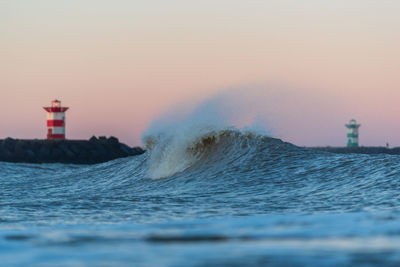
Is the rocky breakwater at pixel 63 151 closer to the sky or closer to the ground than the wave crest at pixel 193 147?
closer to the ground

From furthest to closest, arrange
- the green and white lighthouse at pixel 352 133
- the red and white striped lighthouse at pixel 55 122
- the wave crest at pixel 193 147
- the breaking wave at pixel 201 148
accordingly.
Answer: the green and white lighthouse at pixel 352 133, the red and white striped lighthouse at pixel 55 122, the wave crest at pixel 193 147, the breaking wave at pixel 201 148

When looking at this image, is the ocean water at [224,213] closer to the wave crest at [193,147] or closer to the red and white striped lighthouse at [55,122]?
the wave crest at [193,147]

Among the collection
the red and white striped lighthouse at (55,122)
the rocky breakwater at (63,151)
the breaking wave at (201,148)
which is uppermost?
the red and white striped lighthouse at (55,122)

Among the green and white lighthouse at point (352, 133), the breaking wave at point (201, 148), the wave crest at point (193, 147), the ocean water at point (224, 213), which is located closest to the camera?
the ocean water at point (224, 213)

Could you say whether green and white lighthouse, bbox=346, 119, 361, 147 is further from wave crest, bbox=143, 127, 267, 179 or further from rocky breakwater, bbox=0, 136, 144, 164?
wave crest, bbox=143, 127, 267, 179

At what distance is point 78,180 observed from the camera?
1433cm

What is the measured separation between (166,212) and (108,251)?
2.68m

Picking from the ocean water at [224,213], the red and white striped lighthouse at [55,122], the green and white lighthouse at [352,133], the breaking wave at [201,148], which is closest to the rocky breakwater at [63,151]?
the red and white striped lighthouse at [55,122]

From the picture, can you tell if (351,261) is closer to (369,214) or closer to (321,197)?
(369,214)

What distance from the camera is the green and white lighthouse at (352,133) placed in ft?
251

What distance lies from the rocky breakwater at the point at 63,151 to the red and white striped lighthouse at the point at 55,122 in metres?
3.52

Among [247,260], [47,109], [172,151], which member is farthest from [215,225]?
[47,109]

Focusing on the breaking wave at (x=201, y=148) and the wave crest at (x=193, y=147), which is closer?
the breaking wave at (x=201, y=148)

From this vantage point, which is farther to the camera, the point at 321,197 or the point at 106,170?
the point at 106,170
